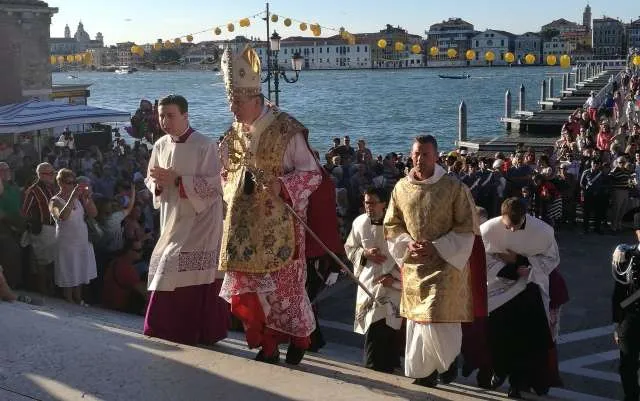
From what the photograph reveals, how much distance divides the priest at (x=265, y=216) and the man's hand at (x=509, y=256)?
4.56 feet

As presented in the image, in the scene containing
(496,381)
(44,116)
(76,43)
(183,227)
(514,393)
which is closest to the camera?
(183,227)

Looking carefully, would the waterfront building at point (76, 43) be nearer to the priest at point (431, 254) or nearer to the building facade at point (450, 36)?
the building facade at point (450, 36)

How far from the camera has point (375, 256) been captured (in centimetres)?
624

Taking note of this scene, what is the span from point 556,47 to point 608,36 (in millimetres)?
10520

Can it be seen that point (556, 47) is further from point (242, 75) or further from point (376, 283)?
point (242, 75)

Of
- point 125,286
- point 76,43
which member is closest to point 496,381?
point 125,286

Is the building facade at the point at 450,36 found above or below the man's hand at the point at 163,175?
above

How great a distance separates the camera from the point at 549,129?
132 ft

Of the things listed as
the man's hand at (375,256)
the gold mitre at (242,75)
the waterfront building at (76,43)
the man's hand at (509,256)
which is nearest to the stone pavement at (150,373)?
the man's hand at (375,256)

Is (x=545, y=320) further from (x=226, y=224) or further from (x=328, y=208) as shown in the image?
(x=226, y=224)

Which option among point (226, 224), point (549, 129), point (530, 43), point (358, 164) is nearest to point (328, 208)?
point (226, 224)

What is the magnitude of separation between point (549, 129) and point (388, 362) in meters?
35.4

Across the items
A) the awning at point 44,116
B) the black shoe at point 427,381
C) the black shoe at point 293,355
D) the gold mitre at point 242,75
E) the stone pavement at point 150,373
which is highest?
the gold mitre at point 242,75

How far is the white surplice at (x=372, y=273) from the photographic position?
6309 millimetres
